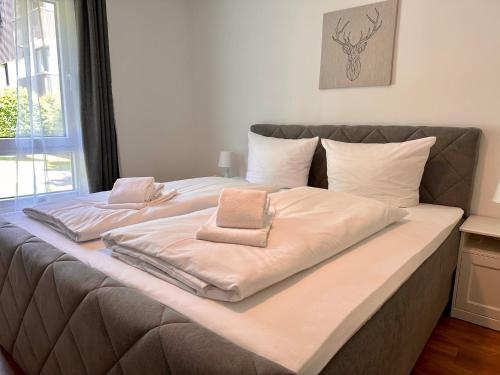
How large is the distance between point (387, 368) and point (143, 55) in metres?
3.26

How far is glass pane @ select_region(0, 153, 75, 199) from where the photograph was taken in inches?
104

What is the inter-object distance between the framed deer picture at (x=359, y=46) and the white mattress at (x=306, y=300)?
1.42 meters

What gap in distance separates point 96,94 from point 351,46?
211 cm

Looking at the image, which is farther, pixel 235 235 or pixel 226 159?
pixel 226 159

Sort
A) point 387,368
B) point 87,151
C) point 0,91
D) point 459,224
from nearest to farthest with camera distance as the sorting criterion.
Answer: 1. point 387,368
2. point 459,224
3. point 0,91
4. point 87,151

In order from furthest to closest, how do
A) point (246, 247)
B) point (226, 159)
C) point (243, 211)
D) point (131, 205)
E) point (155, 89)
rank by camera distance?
point (155, 89) < point (226, 159) < point (131, 205) < point (243, 211) < point (246, 247)

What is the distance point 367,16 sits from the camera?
2.43 meters

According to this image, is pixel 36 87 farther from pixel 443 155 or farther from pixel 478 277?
pixel 478 277

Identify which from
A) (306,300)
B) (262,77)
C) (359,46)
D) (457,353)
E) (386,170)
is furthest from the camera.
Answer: (262,77)

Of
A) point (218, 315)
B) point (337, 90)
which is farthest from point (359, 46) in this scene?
point (218, 315)

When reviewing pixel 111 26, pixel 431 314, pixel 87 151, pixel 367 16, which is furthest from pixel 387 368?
pixel 111 26

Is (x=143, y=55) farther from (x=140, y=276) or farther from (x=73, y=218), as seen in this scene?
(x=140, y=276)

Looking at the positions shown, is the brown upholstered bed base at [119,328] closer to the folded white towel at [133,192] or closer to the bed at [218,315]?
the bed at [218,315]

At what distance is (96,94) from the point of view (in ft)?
9.46
